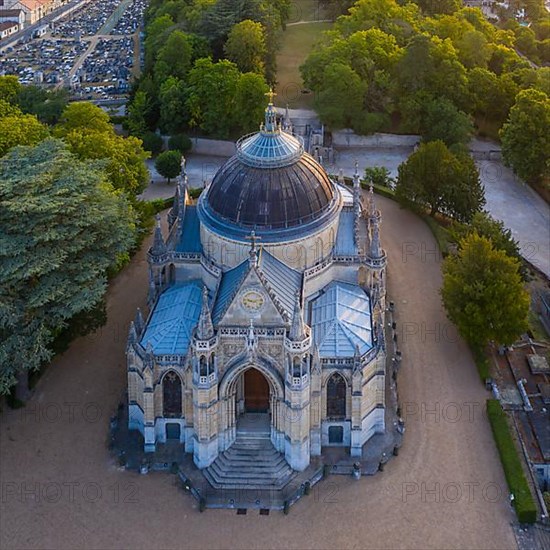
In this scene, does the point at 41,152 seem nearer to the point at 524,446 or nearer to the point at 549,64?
the point at 524,446

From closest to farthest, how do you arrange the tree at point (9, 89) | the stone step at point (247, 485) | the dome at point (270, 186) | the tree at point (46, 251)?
the stone step at point (247, 485)
the tree at point (46, 251)
the dome at point (270, 186)
the tree at point (9, 89)

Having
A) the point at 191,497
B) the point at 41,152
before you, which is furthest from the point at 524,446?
the point at 41,152

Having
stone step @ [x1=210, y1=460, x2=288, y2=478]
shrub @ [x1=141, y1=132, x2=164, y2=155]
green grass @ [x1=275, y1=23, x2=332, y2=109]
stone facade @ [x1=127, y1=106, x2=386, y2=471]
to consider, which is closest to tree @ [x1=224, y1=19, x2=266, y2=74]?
green grass @ [x1=275, y1=23, x2=332, y2=109]

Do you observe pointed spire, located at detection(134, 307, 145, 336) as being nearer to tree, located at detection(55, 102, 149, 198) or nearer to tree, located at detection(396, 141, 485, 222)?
tree, located at detection(55, 102, 149, 198)

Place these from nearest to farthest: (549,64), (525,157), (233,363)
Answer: (233,363) < (525,157) < (549,64)

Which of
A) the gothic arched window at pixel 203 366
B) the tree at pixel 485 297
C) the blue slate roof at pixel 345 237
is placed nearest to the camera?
the gothic arched window at pixel 203 366

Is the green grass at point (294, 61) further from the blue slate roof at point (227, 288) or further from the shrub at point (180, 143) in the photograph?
the blue slate roof at point (227, 288)

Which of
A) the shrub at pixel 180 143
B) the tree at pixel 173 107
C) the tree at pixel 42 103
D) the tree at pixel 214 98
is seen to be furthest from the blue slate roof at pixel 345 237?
the tree at pixel 42 103

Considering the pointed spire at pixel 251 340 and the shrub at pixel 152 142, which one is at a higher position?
the pointed spire at pixel 251 340

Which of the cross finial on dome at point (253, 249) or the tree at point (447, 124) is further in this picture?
the tree at point (447, 124)
